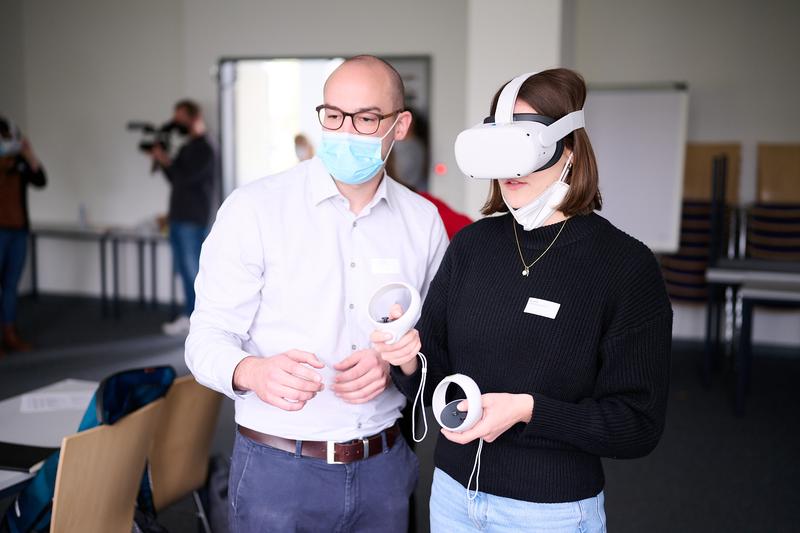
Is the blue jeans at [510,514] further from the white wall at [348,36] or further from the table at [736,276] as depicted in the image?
the white wall at [348,36]

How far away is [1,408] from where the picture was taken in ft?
8.20

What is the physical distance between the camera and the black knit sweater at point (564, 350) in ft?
4.35

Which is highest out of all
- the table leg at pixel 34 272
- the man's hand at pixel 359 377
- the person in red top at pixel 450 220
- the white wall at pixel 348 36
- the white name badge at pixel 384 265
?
the white wall at pixel 348 36

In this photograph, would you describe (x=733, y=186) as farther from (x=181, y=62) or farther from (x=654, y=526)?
(x=181, y=62)

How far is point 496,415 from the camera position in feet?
4.26

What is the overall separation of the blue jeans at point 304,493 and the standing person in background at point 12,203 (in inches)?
185

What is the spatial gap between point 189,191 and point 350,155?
17.4 ft

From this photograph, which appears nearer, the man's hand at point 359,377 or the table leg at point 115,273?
the man's hand at point 359,377

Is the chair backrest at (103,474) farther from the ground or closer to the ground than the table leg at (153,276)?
farther from the ground

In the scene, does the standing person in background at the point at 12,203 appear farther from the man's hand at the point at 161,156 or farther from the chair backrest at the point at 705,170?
the chair backrest at the point at 705,170

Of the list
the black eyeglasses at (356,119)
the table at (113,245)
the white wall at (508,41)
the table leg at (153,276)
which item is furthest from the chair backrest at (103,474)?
the table leg at (153,276)

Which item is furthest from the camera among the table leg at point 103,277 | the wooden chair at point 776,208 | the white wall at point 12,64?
the white wall at point 12,64

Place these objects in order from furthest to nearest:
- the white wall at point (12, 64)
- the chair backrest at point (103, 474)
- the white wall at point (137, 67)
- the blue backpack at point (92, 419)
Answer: the white wall at point (12, 64) → the white wall at point (137, 67) → the blue backpack at point (92, 419) → the chair backrest at point (103, 474)

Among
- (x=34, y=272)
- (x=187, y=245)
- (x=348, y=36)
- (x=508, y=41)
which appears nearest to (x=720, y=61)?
(x=348, y=36)
